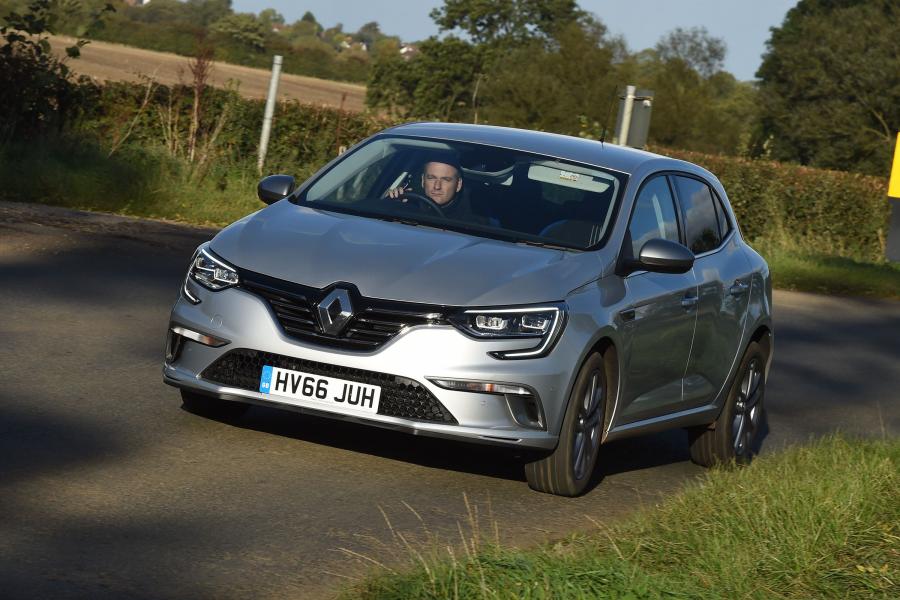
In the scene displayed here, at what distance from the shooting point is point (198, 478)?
701cm

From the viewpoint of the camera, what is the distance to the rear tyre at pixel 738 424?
9414mm

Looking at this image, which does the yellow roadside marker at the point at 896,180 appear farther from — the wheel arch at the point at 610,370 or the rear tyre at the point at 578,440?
the rear tyre at the point at 578,440

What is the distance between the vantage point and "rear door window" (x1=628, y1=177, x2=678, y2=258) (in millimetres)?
8328

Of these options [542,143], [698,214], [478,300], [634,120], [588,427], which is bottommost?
[588,427]

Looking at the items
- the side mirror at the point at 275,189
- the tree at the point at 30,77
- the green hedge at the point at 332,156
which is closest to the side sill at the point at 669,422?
the side mirror at the point at 275,189

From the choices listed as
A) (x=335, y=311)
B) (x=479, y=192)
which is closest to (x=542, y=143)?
(x=479, y=192)

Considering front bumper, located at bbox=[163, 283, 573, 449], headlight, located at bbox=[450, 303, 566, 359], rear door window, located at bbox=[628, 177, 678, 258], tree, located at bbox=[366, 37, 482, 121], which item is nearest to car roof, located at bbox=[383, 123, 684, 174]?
rear door window, located at bbox=[628, 177, 678, 258]

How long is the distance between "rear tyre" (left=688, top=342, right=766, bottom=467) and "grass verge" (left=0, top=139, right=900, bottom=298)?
11021mm

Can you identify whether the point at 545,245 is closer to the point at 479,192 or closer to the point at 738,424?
the point at 479,192

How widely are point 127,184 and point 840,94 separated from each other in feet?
183

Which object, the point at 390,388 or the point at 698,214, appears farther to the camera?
the point at 698,214

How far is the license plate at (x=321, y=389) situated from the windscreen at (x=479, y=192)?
122cm

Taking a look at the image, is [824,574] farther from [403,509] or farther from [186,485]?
[186,485]

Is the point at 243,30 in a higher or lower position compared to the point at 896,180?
higher
